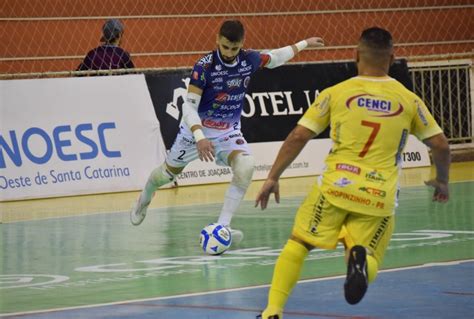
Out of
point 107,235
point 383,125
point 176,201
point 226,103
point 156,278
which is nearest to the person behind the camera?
point 383,125

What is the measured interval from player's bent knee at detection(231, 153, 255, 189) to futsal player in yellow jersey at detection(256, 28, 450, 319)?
4454mm

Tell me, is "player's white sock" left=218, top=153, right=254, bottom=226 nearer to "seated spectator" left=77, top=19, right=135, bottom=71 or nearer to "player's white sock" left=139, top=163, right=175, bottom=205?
"player's white sock" left=139, top=163, right=175, bottom=205

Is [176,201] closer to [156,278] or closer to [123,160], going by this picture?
[123,160]

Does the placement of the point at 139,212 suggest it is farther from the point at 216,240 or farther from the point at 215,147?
the point at 216,240

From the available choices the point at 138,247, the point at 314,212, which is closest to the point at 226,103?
the point at 138,247

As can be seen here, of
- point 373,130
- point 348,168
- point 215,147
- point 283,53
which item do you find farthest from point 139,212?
point 373,130

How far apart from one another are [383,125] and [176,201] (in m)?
9.78

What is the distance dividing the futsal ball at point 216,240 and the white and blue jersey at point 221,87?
105 cm

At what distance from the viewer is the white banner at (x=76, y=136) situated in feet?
59.1

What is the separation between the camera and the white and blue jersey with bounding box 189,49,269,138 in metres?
12.1

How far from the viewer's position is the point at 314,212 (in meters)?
7.60

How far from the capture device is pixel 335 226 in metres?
7.60

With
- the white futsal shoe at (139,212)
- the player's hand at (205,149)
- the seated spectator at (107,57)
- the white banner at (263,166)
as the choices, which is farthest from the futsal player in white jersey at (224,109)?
the seated spectator at (107,57)

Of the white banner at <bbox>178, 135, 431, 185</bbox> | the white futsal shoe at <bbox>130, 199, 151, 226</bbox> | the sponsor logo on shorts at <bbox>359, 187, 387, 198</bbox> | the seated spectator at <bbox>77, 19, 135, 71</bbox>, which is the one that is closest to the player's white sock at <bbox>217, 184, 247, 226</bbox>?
the white futsal shoe at <bbox>130, 199, 151, 226</bbox>
